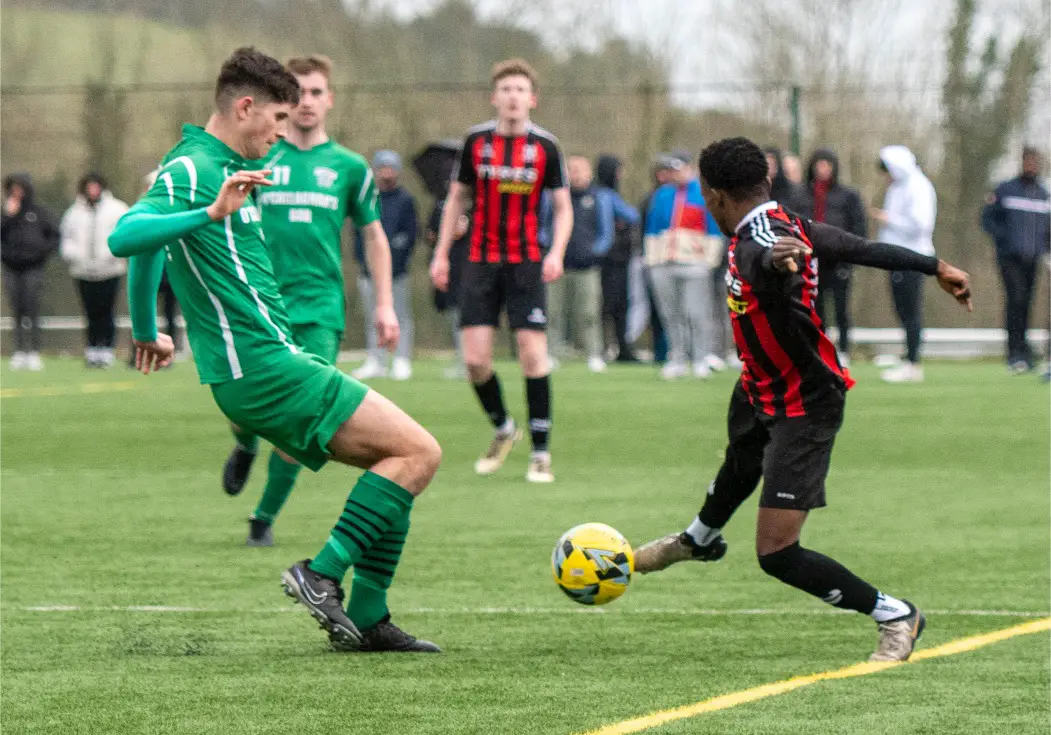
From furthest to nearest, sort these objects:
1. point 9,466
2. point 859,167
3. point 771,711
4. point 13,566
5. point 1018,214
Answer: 1. point 859,167
2. point 1018,214
3. point 9,466
4. point 13,566
5. point 771,711

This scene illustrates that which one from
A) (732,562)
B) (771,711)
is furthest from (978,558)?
(771,711)

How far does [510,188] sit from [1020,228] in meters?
9.56

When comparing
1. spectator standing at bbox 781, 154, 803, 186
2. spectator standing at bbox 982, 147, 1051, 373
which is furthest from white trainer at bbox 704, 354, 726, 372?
spectator standing at bbox 982, 147, 1051, 373

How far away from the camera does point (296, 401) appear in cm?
582

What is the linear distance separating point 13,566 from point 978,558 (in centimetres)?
418

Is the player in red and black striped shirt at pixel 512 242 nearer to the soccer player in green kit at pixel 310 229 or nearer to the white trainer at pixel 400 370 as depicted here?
the soccer player in green kit at pixel 310 229

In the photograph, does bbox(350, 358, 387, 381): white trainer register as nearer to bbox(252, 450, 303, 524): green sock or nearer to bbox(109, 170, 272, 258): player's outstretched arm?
bbox(252, 450, 303, 524): green sock

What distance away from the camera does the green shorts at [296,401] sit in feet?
19.1

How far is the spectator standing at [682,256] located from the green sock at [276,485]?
409 inches

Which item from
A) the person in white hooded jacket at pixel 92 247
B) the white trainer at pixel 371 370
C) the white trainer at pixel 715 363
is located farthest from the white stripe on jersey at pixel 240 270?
the person in white hooded jacket at pixel 92 247

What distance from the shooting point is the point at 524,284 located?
10.9 metres

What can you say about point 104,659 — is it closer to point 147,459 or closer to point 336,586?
point 336,586

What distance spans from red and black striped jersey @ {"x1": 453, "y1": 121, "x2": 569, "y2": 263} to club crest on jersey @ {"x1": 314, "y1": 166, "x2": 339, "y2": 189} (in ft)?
8.63

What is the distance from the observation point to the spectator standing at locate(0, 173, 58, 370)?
21.8 meters
